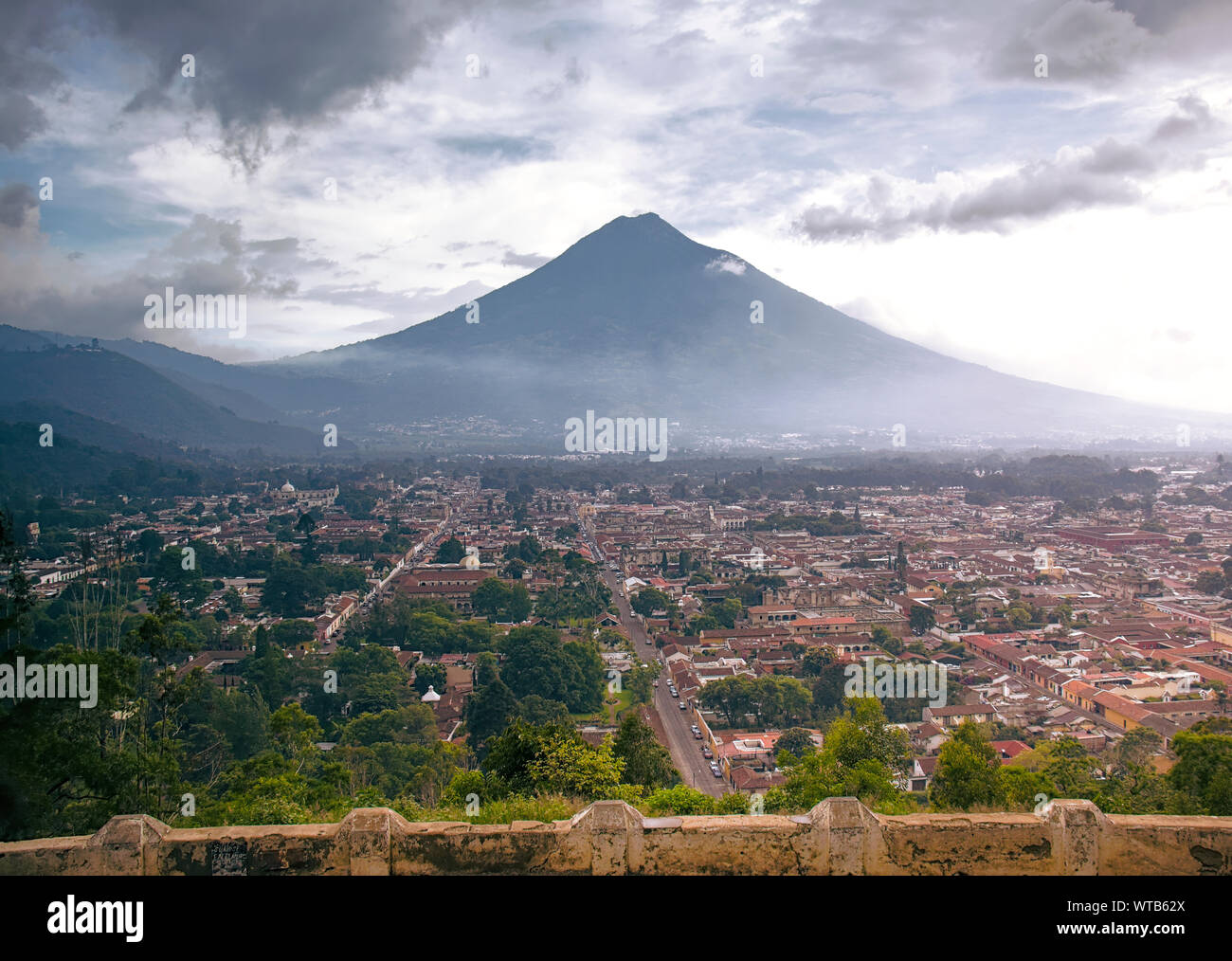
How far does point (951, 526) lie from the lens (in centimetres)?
3753

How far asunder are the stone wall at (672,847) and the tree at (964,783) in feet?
11.0

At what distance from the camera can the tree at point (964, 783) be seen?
655cm

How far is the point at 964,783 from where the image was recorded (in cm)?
674

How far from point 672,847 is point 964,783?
458 centimetres

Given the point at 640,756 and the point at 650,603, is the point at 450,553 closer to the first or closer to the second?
the point at 650,603

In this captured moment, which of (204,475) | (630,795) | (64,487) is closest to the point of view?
(630,795)

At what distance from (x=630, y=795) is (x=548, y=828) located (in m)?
3.44

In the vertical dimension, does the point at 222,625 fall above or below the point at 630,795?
below

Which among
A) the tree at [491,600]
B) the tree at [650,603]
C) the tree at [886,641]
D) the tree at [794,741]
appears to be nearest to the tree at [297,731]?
the tree at [794,741]

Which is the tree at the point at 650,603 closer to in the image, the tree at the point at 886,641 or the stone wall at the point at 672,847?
the tree at the point at 886,641
